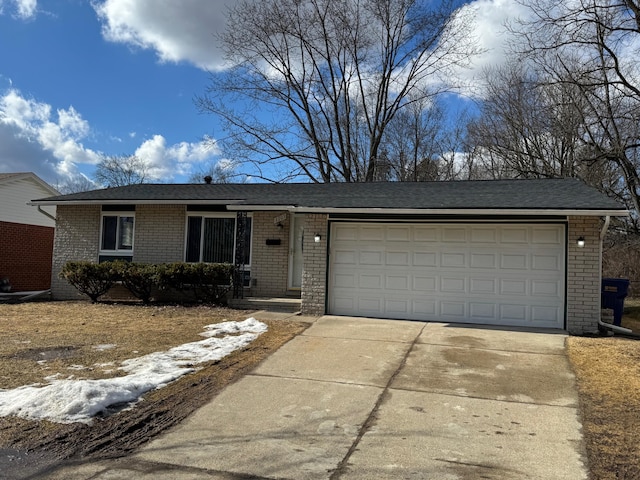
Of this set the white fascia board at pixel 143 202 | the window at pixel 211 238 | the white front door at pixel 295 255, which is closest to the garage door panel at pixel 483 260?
the white front door at pixel 295 255

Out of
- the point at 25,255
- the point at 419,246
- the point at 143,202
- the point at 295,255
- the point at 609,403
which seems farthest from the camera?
the point at 25,255

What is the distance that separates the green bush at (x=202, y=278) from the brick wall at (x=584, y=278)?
7.57 metres

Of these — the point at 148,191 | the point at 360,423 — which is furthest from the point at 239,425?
the point at 148,191

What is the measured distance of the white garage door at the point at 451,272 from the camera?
9.48m

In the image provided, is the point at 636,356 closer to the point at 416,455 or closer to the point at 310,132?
the point at 416,455

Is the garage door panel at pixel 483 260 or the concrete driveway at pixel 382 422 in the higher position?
the garage door panel at pixel 483 260

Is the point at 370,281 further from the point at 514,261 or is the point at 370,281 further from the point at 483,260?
the point at 514,261

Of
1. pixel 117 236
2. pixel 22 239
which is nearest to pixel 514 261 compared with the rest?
pixel 117 236

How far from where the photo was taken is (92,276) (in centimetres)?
1259

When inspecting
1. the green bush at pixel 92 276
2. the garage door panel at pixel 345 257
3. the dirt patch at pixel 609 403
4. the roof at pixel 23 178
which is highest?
the roof at pixel 23 178

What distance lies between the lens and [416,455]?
3.86 m

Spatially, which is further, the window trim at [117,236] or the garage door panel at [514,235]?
the window trim at [117,236]

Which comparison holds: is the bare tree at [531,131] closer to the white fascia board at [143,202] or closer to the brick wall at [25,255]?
the white fascia board at [143,202]

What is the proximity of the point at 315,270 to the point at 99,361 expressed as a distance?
5.08 m
